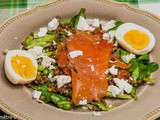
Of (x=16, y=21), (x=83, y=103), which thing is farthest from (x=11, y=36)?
(x=83, y=103)

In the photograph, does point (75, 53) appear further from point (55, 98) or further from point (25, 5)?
point (25, 5)

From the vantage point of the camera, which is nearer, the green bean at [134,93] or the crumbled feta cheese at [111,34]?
the green bean at [134,93]

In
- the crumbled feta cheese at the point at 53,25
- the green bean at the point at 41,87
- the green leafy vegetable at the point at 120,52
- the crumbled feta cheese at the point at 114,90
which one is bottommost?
the green bean at the point at 41,87

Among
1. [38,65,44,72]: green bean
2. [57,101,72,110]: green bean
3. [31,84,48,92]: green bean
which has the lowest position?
[57,101,72,110]: green bean

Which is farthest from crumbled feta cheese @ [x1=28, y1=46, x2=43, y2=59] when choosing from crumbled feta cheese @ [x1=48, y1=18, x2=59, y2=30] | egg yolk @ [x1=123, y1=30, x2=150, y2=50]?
egg yolk @ [x1=123, y1=30, x2=150, y2=50]

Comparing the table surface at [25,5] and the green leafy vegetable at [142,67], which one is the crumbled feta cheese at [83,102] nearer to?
the green leafy vegetable at [142,67]

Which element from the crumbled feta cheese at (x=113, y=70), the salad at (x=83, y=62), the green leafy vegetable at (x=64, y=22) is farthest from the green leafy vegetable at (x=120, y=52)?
the green leafy vegetable at (x=64, y=22)

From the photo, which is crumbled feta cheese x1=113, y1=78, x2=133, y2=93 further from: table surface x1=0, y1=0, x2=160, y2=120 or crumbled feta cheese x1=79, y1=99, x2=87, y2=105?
table surface x1=0, y1=0, x2=160, y2=120
